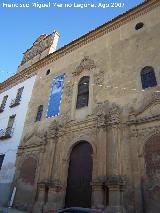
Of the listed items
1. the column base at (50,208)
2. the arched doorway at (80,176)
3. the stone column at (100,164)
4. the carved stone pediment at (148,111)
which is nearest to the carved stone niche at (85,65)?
the stone column at (100,164)

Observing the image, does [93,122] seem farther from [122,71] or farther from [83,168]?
[122,71]

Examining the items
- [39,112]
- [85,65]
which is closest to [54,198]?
[39,112]

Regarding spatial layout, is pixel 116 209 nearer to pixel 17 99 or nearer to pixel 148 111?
pixel 148 111

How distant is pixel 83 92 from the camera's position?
1423 cm

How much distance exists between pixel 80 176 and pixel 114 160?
230 centimetres

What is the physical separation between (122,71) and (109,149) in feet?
15.3

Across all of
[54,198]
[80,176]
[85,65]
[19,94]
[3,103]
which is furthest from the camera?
[3,103]

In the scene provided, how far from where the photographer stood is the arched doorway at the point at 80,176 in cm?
1078

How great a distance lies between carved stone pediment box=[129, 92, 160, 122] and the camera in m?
10.2

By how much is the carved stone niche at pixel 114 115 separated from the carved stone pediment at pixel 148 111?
653 millimetres

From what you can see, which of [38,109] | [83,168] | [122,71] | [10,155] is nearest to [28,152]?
[10,155]

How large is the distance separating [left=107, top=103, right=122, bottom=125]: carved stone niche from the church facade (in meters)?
0.05

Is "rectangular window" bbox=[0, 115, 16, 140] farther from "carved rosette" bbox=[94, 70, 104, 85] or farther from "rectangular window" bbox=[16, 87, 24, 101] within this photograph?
"carved rosette" bbox=[94, 70, 104, 85]

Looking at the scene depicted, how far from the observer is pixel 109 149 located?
10727 millimetres
